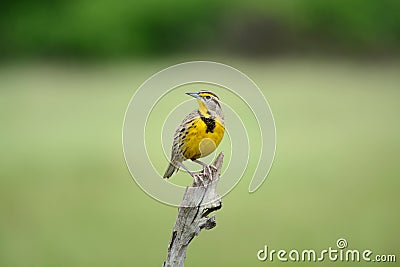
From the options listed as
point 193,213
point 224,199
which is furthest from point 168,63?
point 193,213

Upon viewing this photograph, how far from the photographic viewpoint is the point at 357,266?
8.91 ft

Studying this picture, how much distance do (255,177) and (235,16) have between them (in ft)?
32.4

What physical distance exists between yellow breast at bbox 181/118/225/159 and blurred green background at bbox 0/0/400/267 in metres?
1.57

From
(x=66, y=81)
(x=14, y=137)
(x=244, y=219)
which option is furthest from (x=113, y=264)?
(x=66, y=81)

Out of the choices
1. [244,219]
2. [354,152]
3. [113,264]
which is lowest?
[113,264]

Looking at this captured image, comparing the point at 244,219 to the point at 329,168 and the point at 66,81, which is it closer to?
the point at 329,168

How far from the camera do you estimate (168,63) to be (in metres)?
8.72

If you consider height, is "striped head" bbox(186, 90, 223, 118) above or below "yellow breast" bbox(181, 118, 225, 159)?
Result: above

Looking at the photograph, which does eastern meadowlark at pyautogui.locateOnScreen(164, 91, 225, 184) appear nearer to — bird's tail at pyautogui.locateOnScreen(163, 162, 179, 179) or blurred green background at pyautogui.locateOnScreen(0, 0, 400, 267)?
bird's tail at pyautogui.locateOnScreen(163, 162, 179, 179)

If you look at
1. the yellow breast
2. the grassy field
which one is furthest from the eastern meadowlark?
the grassy field

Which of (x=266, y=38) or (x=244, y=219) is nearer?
(x=244, y=219)

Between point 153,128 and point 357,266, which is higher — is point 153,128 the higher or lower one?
the higher one

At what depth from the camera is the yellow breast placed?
1.31 metres

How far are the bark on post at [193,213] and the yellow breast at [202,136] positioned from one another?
6 cm
